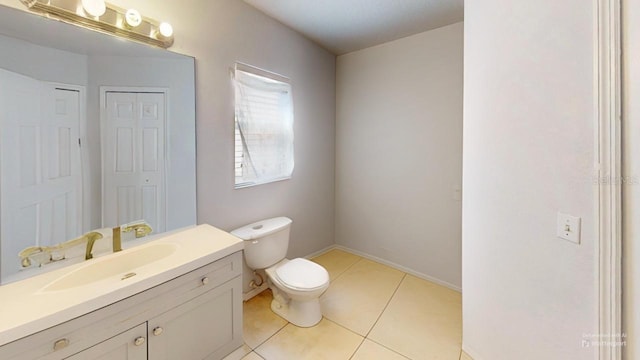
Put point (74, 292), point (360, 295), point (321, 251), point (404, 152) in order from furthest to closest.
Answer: point (321, 251) < point (404, 152) < point (360, 295) < point (74, 292)

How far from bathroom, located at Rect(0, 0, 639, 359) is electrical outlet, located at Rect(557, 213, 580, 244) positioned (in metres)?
0.02

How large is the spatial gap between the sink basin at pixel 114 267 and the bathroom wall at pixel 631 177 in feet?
6.36

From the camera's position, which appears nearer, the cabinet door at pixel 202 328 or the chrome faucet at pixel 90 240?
the cabinet door at pixel 202 328

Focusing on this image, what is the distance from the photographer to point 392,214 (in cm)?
275

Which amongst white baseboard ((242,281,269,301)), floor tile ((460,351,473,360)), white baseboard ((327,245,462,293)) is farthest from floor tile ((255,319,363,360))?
white baseboard ((327,245,462,293))

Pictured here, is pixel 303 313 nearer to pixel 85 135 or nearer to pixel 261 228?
pixel 261 228

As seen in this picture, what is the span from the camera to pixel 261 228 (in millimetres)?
2055

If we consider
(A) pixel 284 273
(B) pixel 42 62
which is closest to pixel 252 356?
(A) pixel 284 273

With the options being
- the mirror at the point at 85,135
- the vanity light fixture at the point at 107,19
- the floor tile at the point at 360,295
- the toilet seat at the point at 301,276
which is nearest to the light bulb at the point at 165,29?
the vanity light fixture at the point at 107,19

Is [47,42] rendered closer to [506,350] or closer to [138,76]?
[138,76]

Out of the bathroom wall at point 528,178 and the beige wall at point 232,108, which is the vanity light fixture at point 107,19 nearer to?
the beige wall at point 232,108

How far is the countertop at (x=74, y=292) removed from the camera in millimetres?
849

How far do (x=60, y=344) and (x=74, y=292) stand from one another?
0.18 m

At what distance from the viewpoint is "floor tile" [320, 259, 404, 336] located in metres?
1.93
